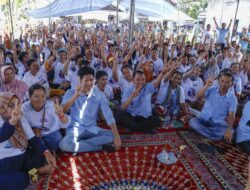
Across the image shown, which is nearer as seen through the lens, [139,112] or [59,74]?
[139,112]

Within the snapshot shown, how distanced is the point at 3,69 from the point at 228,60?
5.51 metres

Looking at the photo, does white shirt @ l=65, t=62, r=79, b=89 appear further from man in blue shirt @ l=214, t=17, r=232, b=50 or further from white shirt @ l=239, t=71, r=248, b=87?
man in blue shirt @ l=214, t=17, r=232, b=50

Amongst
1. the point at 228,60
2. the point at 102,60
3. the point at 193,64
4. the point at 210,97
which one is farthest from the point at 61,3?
the point at 210,97

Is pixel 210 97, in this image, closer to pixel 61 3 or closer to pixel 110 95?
pixel 110 95

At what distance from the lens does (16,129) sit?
266 cm

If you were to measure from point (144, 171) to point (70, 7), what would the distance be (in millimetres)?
6266

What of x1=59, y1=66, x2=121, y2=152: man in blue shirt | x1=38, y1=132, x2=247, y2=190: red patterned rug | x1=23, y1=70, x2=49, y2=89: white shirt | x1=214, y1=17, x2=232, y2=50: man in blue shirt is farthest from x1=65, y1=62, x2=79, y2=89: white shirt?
x1=214, y1=17, x2=232, y2=50: man in blue shirt

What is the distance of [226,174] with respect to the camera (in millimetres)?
3113

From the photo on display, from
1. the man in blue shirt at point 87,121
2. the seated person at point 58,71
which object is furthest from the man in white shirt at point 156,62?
the man in blue shirt at point 87,121

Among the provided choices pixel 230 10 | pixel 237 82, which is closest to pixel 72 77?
pixel 237 82

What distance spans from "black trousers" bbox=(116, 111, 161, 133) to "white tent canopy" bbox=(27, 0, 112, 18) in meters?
4.65

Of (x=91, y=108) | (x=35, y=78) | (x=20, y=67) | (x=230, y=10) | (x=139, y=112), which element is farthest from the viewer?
(x=230, y=10)

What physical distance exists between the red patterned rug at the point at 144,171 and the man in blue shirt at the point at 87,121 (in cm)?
13

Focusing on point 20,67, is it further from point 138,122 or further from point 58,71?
point 138,122
